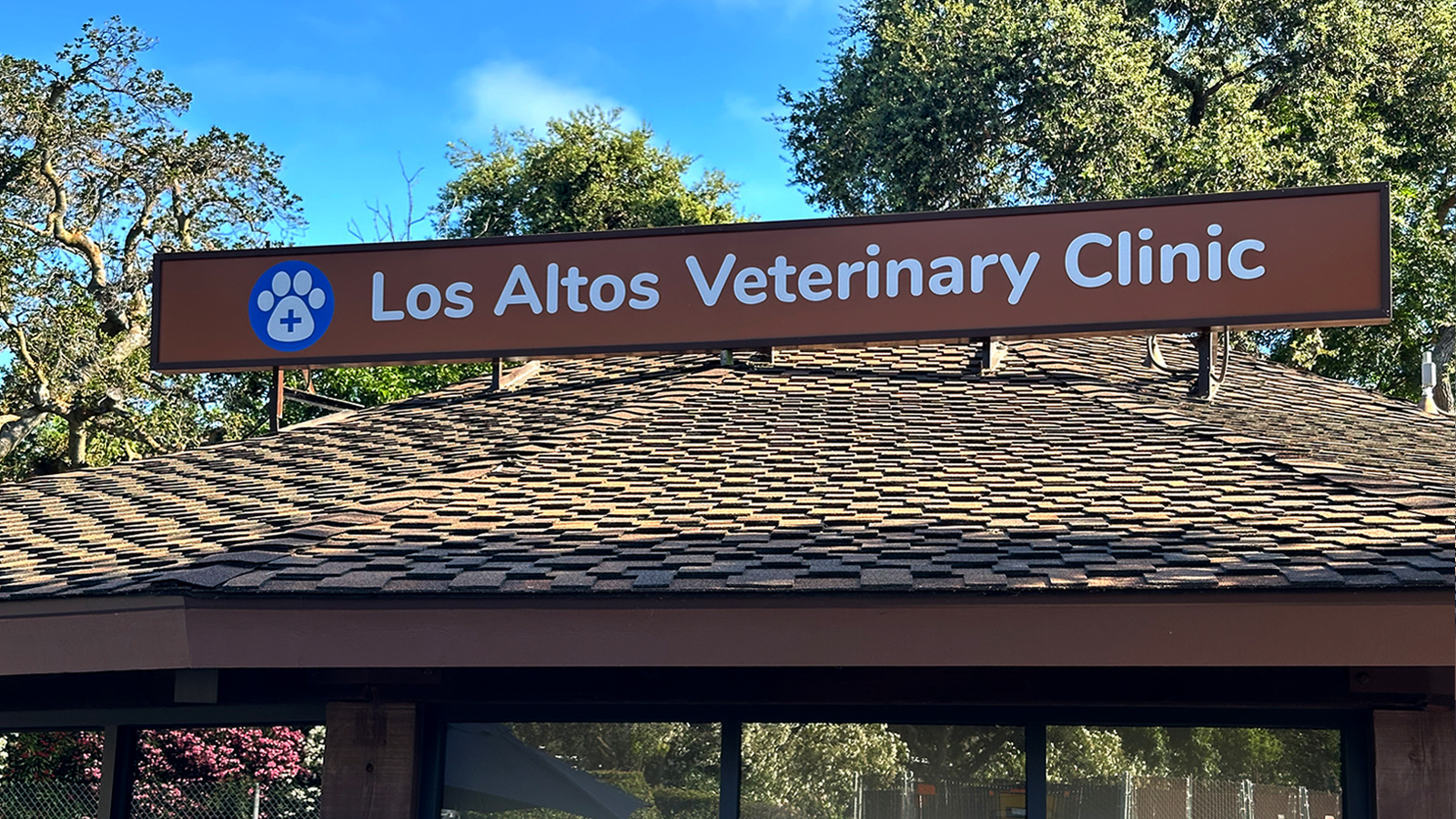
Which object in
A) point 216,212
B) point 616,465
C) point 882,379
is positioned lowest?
point 616,465

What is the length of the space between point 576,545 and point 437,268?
1.36 metres

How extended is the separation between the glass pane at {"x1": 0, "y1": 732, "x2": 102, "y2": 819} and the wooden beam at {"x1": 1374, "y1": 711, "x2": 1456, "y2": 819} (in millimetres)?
6006

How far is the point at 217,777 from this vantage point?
7504mm

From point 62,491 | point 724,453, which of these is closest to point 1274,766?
point 724,453

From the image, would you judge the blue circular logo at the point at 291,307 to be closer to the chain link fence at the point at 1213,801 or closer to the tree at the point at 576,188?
the chain link fence at the point at 1213,801

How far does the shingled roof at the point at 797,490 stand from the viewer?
17.0 ft

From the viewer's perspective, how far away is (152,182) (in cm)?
2078

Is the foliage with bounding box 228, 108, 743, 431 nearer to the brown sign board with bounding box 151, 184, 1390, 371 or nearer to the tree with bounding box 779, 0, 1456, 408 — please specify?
the tree with bounding box 779, 0, 1456, 408

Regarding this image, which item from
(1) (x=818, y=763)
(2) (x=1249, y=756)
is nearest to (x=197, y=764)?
(1) (x=818, y=763)

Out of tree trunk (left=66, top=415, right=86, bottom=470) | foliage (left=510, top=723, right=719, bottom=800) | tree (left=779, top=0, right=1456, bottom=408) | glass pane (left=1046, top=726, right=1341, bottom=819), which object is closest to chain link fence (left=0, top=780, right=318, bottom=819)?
foliage (left=510, top=723, right=719, bottom=800)

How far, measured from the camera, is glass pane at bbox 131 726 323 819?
710cm

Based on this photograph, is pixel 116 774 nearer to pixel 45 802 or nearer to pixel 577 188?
pixel 45 802

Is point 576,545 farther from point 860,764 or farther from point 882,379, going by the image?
point 882,379

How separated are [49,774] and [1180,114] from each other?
13345mm
